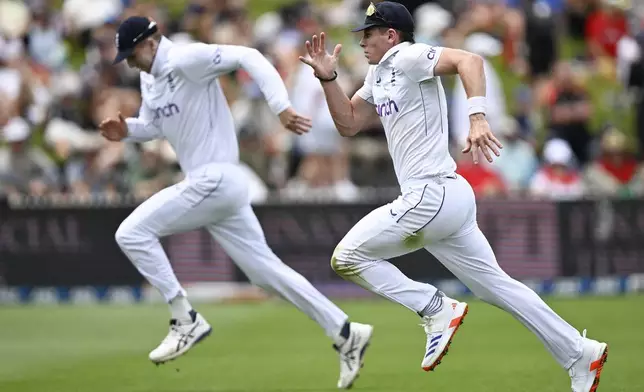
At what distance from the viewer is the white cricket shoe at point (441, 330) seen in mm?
8305

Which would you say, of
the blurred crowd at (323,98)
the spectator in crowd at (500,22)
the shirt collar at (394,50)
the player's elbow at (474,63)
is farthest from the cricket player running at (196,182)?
the spectator in crowd at (500,22)

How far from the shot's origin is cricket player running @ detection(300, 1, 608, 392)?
806 centimetres

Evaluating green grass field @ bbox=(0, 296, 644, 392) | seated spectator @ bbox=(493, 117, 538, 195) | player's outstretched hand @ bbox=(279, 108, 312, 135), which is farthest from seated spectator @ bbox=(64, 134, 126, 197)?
player's outstretched hand @ bbox=(279, 108, 312, 135)

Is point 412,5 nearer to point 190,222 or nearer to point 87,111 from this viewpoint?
point 87,111

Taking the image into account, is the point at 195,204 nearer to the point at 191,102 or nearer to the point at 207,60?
the point at 191,102

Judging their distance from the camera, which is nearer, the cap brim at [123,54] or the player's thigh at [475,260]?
the player's thigh at [475,260]

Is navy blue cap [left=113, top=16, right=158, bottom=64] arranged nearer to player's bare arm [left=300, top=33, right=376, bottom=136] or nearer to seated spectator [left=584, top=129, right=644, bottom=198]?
player's bare arm [left=300, top=33, right=376, bottom=136]

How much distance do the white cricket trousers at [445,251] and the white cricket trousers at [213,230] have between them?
144 centimetres

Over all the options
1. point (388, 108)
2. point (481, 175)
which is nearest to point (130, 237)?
point (388, 108)

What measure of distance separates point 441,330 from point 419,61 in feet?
5.94

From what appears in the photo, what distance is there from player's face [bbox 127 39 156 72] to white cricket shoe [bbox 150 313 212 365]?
2.08m

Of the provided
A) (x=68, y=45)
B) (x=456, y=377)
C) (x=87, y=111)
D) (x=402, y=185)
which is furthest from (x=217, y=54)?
(x=68, y=45)

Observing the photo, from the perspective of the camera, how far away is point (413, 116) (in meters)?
A: 8.15

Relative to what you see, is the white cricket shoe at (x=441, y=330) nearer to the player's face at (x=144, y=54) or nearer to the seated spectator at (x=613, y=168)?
the player's face at (x=144, y=54)
